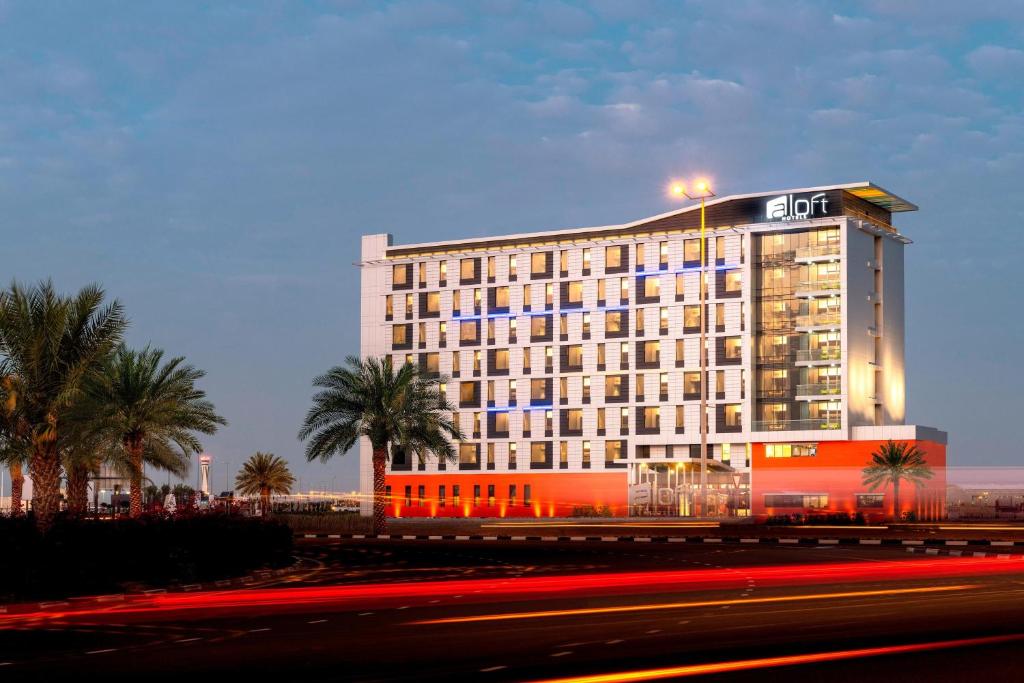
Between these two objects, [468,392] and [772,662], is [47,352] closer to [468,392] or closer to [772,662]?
[772,662]

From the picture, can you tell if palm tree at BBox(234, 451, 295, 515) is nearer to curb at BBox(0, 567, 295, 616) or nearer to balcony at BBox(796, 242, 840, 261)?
balcony at BBox(796, 242, 840, 261)

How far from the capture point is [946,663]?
14211 mm

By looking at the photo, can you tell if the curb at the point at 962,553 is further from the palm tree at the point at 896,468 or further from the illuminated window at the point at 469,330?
the illuminated window at the point at 469,330

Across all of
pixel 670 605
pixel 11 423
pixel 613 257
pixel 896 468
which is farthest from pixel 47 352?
pixel 613 257

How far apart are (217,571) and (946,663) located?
1958 cm

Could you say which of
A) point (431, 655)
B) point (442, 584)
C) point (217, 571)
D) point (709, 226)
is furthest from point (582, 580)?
point (709, 226)

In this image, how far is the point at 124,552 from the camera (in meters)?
27.6

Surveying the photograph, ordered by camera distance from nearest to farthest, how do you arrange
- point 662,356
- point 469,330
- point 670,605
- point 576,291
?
1. point 670,605
2. point 662,356
3. point 576,291
4. point 469,330

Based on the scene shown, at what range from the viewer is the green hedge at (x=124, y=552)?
82.1 feet

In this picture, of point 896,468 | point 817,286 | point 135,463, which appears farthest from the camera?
point 817,286

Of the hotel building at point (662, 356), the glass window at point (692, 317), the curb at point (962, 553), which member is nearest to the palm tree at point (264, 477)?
the hotel building at point (662, 356)

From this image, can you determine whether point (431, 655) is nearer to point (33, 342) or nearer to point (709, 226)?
point (33, 342)

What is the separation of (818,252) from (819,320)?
480 centimetres

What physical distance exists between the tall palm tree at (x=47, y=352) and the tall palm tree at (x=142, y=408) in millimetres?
19227
